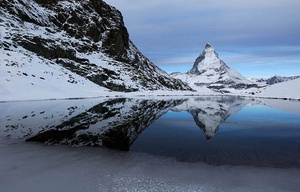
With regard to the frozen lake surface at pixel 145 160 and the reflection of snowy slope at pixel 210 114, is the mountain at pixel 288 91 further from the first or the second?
the frozen lake surface at pixel 145 160

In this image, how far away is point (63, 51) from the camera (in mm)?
114250

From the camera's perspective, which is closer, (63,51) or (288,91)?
(288,91)

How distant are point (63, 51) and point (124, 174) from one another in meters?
114

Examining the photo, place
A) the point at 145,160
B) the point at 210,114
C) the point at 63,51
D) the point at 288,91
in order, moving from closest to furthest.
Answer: the point at 145,160
the point at 210,114
the point at 288,91
the point at 63,51

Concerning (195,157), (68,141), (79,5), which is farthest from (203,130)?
(79,5)

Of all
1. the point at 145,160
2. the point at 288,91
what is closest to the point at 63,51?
the point at 288,91

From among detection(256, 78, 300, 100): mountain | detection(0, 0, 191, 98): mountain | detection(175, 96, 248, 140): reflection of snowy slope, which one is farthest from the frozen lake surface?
detection(256, 78, 300, 100): mountain

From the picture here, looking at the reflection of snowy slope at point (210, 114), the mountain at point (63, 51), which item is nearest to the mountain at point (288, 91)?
the reflection of snowy slope at point (210, 114)

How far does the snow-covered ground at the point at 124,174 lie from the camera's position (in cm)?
778

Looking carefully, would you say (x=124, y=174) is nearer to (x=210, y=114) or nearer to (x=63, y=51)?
(x=210, y=114)

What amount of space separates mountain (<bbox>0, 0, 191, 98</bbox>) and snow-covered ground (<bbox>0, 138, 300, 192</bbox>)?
44.4 m

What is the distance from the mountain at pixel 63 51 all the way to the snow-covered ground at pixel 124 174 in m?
44.4

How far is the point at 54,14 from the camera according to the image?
153750 millimetres

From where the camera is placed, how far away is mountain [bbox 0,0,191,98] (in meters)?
64.2
